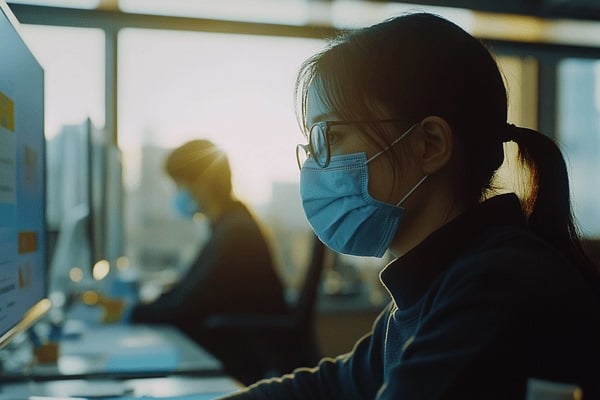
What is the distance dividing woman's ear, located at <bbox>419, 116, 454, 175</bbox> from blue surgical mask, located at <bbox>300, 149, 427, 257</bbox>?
33 millimetres

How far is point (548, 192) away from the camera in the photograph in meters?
0.89

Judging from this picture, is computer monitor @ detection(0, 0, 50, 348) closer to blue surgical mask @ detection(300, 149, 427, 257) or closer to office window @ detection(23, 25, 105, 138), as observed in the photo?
blue surgical mask @ detection(300, 149, 427, 257)

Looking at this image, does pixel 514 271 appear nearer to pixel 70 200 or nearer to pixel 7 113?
pixel 7 113

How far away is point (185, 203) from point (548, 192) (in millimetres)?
2144

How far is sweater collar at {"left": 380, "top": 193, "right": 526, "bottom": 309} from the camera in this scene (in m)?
0.82

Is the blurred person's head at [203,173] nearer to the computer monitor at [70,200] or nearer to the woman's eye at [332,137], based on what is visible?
the computer monitor at [70,200]

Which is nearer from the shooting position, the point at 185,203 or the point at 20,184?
the point at 20,184

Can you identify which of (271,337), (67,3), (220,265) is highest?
(67,3)

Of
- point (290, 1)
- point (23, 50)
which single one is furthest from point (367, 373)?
point (290, 1)

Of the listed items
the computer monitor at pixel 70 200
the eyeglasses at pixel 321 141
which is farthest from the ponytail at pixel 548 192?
the computer monitor at pixel 70 200

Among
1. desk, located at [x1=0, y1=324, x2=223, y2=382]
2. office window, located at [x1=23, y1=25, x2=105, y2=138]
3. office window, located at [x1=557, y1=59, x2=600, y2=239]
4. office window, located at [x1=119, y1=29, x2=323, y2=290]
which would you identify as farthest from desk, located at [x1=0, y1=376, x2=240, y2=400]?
office window, located at [x1=557, y1=59, x2=600, y2=239]

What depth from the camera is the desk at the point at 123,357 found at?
1.51 m

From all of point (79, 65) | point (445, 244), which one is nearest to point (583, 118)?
point (79, 65)

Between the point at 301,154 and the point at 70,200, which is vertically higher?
the point at 301,154
